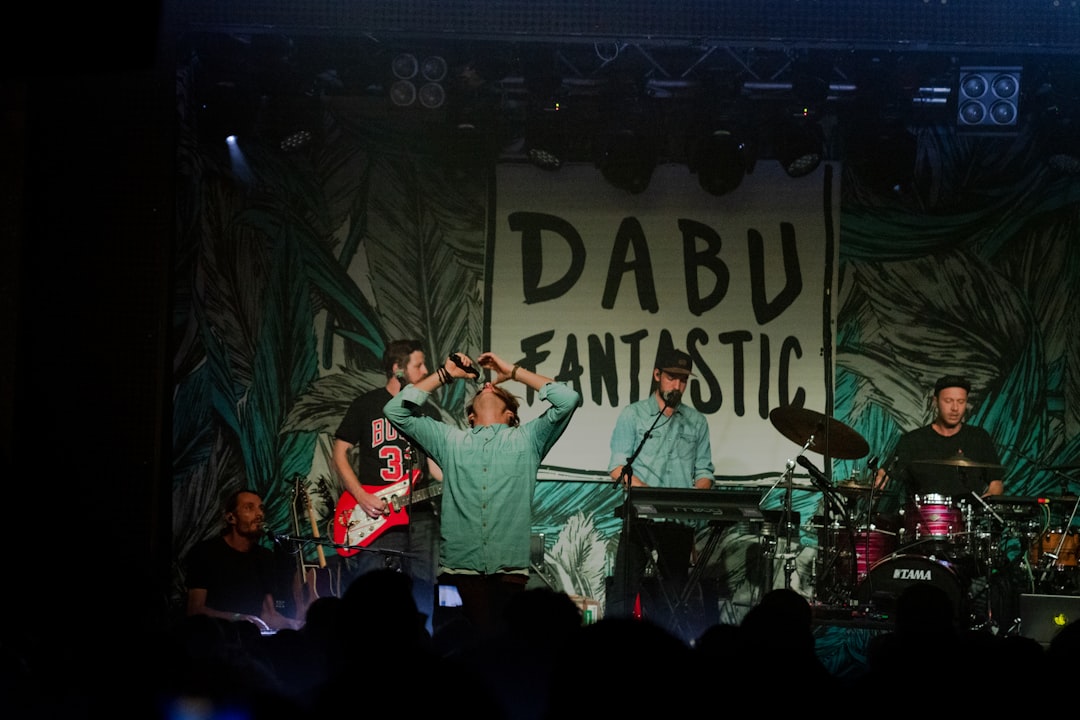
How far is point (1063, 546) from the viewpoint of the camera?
29.1ft

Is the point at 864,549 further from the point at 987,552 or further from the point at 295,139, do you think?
the point at 295,139

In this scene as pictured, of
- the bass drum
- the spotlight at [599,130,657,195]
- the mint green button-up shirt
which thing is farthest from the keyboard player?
the mint green button-up shirt

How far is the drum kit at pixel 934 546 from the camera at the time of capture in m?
8.50

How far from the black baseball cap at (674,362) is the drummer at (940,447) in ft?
5.80

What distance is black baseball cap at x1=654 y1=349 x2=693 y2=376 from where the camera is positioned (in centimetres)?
1003

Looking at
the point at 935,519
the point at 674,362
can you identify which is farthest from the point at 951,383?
the point at 674,362

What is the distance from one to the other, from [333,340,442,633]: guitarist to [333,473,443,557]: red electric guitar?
0.06 ft

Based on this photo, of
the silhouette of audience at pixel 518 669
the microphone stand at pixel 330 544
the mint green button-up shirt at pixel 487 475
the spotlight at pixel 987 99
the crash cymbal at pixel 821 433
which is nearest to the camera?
the silhouette of audience at pixel 518 669

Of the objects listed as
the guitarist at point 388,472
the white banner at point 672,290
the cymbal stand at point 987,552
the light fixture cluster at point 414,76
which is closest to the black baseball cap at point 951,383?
the white banner at point 672,290

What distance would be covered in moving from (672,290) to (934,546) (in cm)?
295

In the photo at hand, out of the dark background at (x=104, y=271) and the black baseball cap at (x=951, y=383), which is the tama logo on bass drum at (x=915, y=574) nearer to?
the black baseball cap at (x=951, y=383)

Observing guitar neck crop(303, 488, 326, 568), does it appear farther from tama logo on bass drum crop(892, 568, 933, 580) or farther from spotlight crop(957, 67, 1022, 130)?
spotlight crop(957, 67, 1022, 130)

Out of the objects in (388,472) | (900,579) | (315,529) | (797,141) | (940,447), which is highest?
(797,141)

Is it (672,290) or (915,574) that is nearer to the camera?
(915,574)
